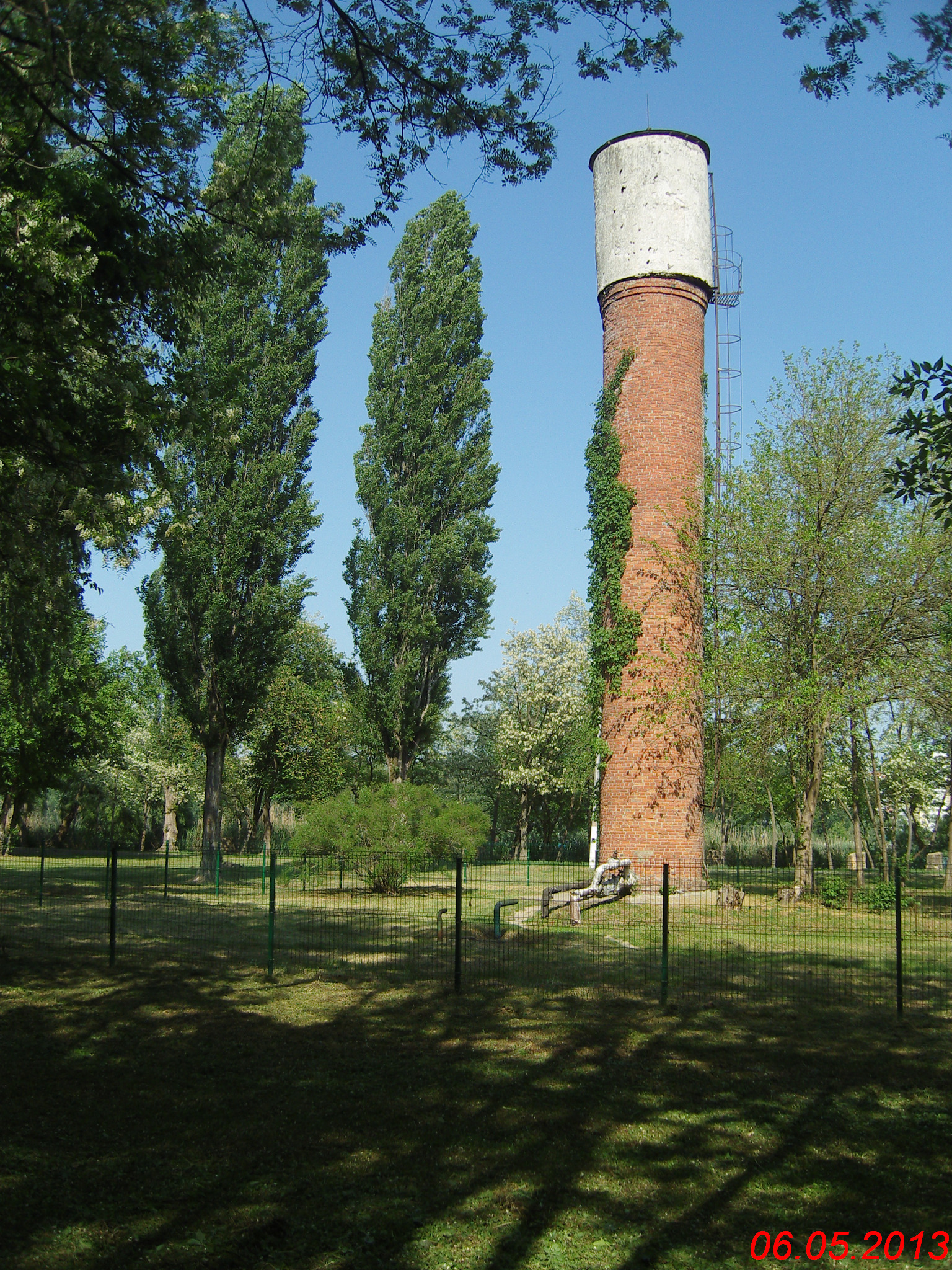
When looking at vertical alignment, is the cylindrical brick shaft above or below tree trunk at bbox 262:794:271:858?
above

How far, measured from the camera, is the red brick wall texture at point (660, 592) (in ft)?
65.9

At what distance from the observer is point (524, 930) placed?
1580 centimetres

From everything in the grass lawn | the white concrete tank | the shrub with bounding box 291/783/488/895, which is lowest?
the grass lawn

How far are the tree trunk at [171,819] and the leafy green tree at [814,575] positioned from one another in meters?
34.8

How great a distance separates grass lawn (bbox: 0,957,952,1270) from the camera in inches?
183

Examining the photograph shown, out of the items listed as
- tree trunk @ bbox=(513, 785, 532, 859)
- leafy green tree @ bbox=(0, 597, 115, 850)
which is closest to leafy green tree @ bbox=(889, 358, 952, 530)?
leafy green tree @ bbox=(0, 597, 115, 850)

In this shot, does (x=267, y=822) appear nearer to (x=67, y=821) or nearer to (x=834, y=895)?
(x=67, y=821)

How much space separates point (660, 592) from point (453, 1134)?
15.4 meters

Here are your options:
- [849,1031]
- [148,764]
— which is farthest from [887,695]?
[148,764]

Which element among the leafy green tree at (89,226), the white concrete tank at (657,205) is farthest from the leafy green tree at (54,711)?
the white concrete tank at (657,205)

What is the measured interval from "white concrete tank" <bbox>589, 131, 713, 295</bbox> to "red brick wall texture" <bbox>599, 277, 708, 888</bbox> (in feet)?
1.20

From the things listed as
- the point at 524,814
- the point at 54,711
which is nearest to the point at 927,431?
the point at 54,711

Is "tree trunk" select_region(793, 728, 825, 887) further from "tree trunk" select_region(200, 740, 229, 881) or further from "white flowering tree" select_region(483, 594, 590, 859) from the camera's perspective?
"white flowering tree" select_region(483, 594, 590, 859)

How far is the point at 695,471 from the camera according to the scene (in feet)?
69.5
